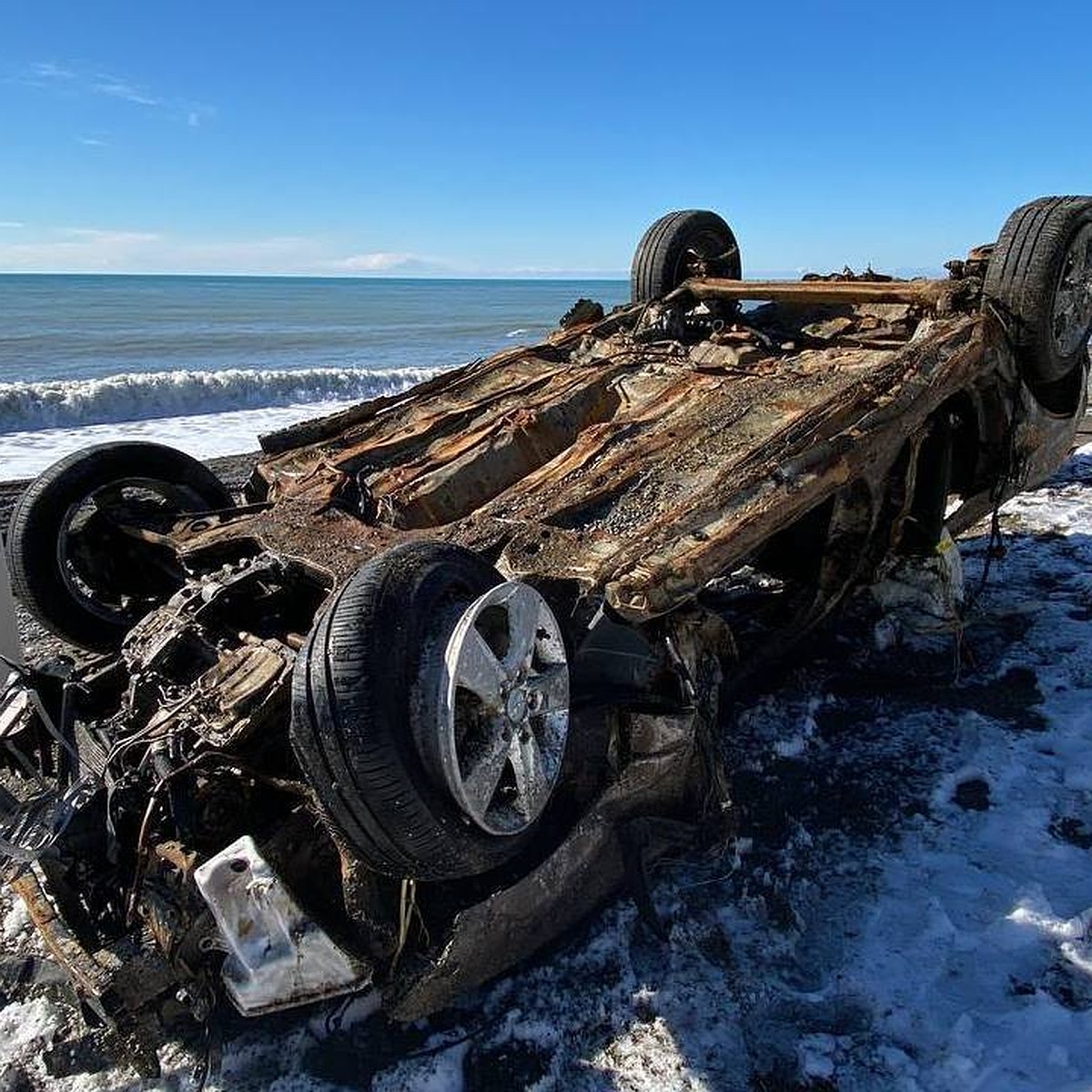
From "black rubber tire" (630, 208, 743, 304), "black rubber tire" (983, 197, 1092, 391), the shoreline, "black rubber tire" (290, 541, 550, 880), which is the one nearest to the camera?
"black rubber tire" (290, 541, 550, 880)

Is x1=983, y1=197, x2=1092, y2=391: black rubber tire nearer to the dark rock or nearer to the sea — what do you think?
the dark rock

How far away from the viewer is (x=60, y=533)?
12.4ft

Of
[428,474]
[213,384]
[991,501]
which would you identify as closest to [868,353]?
[991,501]

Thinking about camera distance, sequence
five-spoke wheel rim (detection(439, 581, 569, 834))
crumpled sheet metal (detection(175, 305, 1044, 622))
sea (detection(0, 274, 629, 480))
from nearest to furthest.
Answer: five-spoke wheel rim (detection(439, 581, 569, 834)) < crumpled sheet metal (detection(175, 305, 1044, 622)) < sea (detection(0, 274, 629, 480))

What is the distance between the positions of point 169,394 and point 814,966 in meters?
13.3

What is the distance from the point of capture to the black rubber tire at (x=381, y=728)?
2.17 metres

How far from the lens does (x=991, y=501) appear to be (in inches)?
190

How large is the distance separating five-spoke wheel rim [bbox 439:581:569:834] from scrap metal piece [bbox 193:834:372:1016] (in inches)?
20.1

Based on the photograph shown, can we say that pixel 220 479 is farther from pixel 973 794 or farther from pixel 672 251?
pixel 973 794

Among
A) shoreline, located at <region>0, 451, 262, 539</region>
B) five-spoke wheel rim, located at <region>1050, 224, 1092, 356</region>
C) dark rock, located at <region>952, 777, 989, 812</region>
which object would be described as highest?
five-spoke wheel rim, located at <region>1050, 224, 1092, 356</region>

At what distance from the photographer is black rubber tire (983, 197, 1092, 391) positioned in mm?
4340

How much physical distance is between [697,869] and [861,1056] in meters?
0.84

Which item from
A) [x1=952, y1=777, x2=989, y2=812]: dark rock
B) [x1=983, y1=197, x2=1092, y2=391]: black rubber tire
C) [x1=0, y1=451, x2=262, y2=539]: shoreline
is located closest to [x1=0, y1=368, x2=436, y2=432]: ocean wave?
[x1=0, y1=451, x2=262, y2=539]: shoreline

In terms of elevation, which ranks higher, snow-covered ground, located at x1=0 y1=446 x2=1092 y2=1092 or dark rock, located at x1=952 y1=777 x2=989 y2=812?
snow-covered ground, located at x1=0 y1=446 x2=1092 y2=1092
